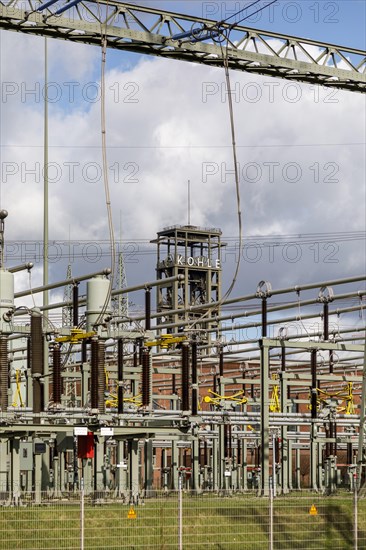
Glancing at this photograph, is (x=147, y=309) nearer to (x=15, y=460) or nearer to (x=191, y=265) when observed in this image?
(x=15, y=460)

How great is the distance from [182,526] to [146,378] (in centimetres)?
528

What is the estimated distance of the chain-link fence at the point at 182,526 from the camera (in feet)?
62.6

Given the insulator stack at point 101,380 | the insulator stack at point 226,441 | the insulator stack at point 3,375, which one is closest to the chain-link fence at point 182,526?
the insulator stack at point 3,375

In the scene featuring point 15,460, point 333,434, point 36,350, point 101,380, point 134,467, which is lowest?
point 134,467

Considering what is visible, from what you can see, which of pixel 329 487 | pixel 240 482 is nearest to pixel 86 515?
pixel 329 487

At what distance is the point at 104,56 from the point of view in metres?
21.2

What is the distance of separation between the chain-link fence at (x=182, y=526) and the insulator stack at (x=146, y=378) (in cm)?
287

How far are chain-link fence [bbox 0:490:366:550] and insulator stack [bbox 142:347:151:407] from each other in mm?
2871

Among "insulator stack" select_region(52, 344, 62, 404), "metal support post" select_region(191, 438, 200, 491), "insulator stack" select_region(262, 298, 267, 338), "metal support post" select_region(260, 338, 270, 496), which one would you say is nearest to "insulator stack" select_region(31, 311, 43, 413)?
"insulator stack" select_region(52, 344, 62, 404)

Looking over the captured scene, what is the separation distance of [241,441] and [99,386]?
617 inches

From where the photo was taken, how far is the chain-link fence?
19.1 metres

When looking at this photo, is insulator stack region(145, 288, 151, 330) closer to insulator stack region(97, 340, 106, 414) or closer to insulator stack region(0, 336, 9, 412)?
insulator stack region(97, 340, 106, 414)

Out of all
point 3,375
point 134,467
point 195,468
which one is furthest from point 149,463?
point 3,375

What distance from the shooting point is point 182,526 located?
65.6 ft
